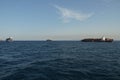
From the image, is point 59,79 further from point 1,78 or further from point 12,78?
point 1,78

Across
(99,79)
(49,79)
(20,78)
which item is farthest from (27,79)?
(99,79)

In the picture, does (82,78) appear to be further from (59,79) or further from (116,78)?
(116,78)

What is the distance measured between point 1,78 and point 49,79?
6039 mm

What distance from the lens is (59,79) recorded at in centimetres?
2027

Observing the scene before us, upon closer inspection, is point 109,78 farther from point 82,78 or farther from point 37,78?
point 37,78

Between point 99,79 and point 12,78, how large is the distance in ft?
35.2

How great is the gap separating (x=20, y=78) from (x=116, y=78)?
469 inches

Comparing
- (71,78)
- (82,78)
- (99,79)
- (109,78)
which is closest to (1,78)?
(71,78)

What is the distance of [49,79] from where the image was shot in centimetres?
2030

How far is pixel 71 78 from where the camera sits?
2067 cm

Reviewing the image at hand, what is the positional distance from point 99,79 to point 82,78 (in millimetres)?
2065

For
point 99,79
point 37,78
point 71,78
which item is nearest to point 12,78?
point 37,78

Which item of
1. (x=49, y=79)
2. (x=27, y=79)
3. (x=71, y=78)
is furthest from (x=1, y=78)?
(x=71, y=78)

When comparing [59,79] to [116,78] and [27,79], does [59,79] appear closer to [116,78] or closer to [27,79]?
[27,79]
